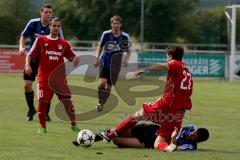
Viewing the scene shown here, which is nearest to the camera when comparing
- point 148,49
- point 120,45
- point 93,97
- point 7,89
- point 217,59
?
point 120,45

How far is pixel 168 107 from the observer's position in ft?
30.8

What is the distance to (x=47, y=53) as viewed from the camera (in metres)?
11.5

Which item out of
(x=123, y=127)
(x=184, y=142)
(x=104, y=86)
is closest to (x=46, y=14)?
(x=104, y=86)

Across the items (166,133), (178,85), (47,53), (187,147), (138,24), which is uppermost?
(138,24)

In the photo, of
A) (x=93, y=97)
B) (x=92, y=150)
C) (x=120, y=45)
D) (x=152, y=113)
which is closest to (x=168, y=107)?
(x=152, y=113)

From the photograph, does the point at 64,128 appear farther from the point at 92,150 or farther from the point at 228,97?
the point at 228,97

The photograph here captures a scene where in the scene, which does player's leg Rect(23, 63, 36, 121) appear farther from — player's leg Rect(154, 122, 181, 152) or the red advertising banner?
the red advertising banner

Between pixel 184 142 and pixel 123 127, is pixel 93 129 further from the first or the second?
pixel 184 142

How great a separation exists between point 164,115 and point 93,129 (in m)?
2.64

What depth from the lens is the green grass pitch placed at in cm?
876

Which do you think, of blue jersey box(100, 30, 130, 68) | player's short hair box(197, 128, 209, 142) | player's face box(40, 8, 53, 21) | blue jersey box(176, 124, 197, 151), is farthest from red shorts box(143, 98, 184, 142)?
blue jersey box(100, 30, 130, 68)

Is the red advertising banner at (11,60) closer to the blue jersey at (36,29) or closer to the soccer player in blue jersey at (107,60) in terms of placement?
the soccer player in blue jersey at (107,60)

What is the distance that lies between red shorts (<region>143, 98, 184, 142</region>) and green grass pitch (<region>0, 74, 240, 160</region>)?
337 millimetres

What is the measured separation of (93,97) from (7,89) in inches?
147
